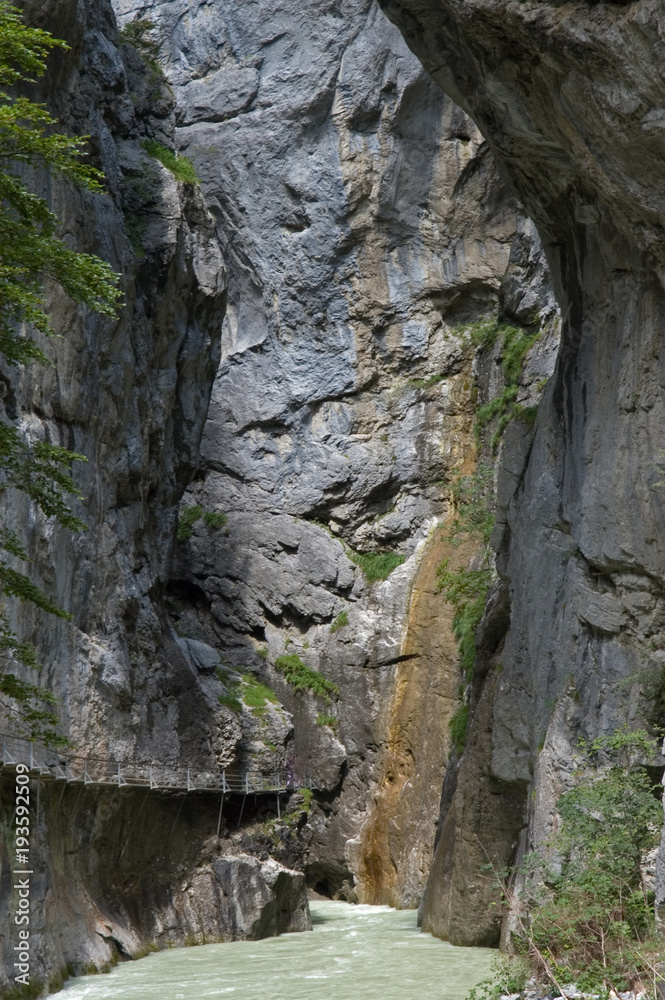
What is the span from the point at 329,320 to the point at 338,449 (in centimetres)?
420

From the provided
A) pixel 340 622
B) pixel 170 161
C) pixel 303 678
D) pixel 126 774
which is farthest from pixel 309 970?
pixel 170 161

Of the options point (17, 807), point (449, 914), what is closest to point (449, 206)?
point (449, 914)

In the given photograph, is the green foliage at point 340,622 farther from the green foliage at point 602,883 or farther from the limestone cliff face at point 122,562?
the green foliage at point 602,883

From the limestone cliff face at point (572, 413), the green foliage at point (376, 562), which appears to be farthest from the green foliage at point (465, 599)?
the limestone cliff face at point (572, 413)

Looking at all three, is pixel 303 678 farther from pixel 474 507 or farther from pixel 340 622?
pixel 474 507

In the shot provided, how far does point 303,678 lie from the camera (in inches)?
1131

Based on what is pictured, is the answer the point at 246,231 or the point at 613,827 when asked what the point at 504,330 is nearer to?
the point at 246,231

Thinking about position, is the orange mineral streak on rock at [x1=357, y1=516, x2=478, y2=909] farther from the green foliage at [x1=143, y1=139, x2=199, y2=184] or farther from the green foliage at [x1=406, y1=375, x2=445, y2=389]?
the green foliage at [x1=143, y1=139, x2=199, y2=184]

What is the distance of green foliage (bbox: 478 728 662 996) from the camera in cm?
1021

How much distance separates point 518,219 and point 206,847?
20.4 metres

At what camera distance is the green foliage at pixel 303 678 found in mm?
28594

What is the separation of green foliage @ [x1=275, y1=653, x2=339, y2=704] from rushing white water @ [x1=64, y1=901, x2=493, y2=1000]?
8.46m

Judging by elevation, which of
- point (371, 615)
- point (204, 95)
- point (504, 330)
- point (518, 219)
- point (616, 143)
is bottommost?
point (371, 615)

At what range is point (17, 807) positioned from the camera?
14.4 metres
